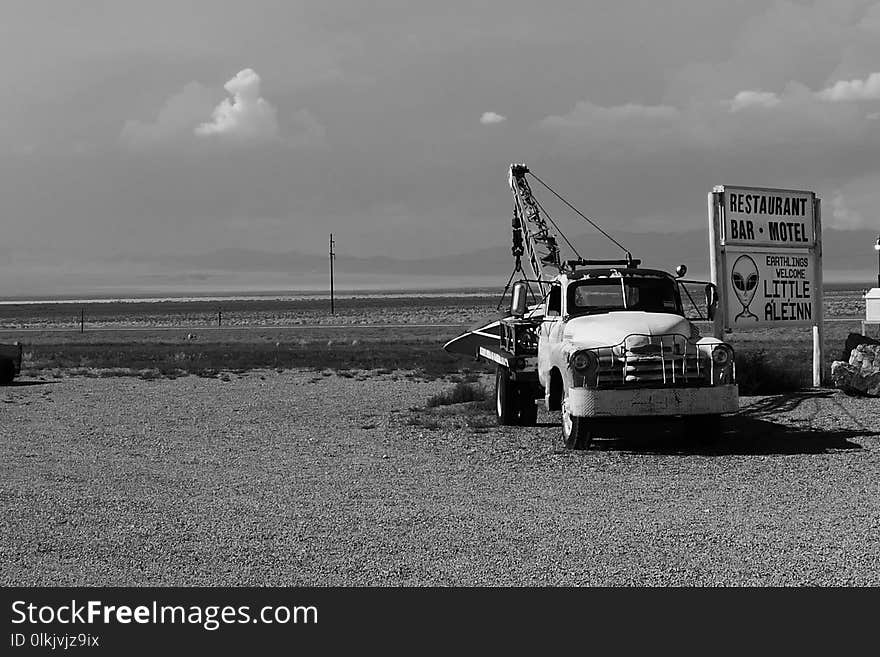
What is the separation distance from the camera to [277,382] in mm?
26797

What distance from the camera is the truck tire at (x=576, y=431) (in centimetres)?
1359

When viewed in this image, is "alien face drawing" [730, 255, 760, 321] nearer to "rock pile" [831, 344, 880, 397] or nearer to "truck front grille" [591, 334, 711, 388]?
"rock pile" [831, 344, 880, 397]

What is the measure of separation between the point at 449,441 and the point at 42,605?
358 inches

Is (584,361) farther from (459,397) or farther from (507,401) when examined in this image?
(459,397)

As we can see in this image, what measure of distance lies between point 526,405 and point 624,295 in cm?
274

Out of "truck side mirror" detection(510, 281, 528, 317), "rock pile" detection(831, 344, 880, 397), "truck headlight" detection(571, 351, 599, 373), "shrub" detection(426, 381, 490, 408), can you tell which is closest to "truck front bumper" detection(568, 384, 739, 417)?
"truck headlight" detection(571, 351, 599, 373)

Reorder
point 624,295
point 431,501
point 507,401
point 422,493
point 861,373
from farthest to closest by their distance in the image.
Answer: point 861,373, point 507,401, point 624,295, point 422,493, point 431,501

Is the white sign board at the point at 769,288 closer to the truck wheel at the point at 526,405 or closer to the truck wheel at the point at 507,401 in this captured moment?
the truck wheel at the point at 526,405

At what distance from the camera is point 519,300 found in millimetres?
15781

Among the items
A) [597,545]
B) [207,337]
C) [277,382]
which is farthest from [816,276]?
[207,337]

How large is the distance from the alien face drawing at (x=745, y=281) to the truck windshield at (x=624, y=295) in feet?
18.4

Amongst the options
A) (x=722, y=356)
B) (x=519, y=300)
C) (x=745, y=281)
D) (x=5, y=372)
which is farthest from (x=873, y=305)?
(x=5, y=372)

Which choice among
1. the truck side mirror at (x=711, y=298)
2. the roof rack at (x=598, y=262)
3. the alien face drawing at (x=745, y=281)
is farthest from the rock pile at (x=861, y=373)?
the truck side mirror at (x=711, y=298)

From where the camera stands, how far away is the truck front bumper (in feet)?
43.0
